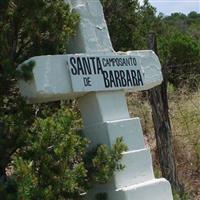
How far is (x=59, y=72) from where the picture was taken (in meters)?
4.57

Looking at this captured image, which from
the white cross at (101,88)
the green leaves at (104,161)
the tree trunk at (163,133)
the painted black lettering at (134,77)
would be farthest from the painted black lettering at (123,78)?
the tree trunk at (163,133)

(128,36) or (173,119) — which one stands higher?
(128,36)

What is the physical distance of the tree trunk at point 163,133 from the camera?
20.7 ft

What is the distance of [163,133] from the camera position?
6.42 meters

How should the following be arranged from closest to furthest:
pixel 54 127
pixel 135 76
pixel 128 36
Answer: pixel 54 127
pixel 135 76
pixel 128 36

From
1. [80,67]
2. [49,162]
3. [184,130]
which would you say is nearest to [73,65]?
[80,67]

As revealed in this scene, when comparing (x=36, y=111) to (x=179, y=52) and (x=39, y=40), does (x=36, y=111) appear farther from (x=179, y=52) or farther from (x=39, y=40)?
(x=179, y=52)

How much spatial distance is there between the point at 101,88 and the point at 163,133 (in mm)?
1862

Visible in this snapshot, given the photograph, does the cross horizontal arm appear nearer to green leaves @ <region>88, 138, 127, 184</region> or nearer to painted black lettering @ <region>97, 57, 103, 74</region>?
painted black lettering @ <region>97, 57, 103, 74</region>

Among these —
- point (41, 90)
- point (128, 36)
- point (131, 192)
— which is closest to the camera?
point (41, 90)

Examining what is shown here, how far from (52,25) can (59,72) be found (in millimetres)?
357

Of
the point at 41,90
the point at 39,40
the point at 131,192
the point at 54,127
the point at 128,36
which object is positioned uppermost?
the point at 128,36

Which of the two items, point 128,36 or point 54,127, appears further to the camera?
point 128,36

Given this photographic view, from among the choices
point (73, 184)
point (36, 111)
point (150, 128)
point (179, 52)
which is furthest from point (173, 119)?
point (179, 52)
